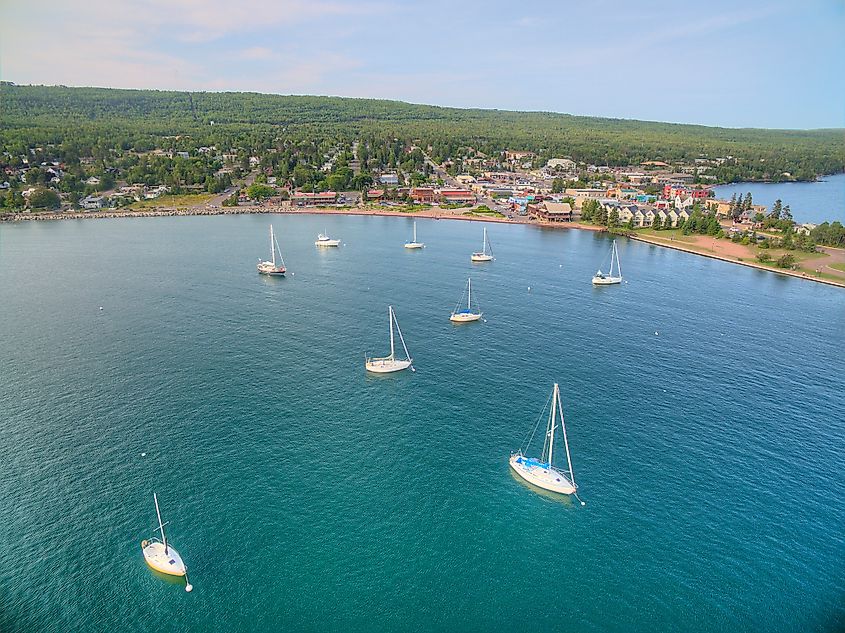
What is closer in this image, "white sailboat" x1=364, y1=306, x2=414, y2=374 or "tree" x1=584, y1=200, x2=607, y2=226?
"white sailboat" x1=364, y1=306, x2=414, y2=374

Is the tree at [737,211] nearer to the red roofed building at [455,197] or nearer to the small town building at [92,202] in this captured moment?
the red roofed building at [455,197]

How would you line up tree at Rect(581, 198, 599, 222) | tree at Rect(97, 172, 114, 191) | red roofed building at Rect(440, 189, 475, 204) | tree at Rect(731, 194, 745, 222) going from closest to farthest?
tree at Rect(731, 194, 745, 222), tree at Rect(581, 198, 599, 222), tree at Rect(97, 172, 114, 191), red roofed building at Rect(440, 189, 475, 204)

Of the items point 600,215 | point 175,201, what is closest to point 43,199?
point 175,201

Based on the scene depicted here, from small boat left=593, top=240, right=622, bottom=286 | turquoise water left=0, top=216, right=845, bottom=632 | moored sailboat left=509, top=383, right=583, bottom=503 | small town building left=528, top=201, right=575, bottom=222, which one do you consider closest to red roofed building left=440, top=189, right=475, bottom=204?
small town building left=528, top=201, right=575, bottom=222

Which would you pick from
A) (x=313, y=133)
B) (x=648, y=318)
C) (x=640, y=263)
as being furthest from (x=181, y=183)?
(x=648, y=318)

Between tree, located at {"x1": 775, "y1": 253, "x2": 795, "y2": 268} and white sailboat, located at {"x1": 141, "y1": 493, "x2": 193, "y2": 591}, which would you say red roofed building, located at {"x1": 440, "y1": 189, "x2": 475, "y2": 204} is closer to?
tree, located at {"x1": 775, "y1": 253, "x2": 795, "y2": 268}

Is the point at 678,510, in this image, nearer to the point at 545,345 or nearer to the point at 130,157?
the point at 545,345
